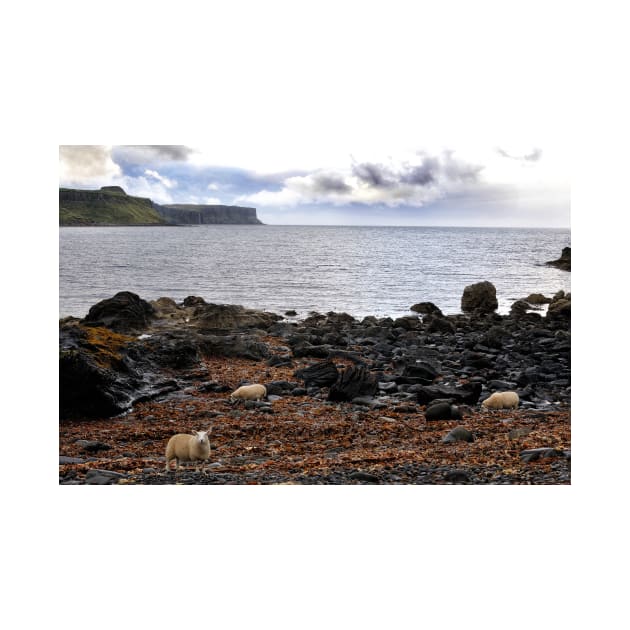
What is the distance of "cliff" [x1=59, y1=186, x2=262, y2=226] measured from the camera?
271 inches

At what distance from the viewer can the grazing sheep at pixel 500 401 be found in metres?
6.91

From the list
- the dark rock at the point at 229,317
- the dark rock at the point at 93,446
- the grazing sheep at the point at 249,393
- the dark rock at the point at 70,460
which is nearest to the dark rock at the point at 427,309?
the dark rock at the point at 229,317

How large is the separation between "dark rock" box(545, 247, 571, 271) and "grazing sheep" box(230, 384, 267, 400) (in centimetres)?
365

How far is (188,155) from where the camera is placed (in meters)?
6.98

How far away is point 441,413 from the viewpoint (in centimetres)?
656

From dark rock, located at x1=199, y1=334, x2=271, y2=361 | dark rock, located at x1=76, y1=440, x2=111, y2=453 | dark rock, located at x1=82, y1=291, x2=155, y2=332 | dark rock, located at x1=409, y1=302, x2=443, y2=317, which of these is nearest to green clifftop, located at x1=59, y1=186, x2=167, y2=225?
dark rock, located at x1=82, y1=291, x2=155, y2=332

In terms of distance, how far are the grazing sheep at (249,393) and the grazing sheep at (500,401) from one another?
7.82 feet

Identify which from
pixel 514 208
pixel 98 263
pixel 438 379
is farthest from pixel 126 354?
pixel 514 208

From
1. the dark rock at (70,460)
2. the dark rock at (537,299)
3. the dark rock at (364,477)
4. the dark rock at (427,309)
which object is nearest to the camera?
the dark rock at (364,477)

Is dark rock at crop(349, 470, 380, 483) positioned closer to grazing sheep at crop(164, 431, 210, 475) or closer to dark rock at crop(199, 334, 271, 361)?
grazing sheep at crop(164, 431, 210, 475)

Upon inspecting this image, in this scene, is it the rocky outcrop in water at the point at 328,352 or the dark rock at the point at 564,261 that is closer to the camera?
the rocky outcrop in water at the point at 328,352

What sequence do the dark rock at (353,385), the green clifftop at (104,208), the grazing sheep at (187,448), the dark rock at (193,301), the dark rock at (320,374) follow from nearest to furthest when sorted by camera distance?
the grazing sheep at (187,448) → the green clifftop at (104,208) → the dark rock at (353,385) → the dark rock at (320,374) → the dark rock at (193,301)

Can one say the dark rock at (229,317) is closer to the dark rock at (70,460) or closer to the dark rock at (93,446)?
the dark rock at (93,446)
